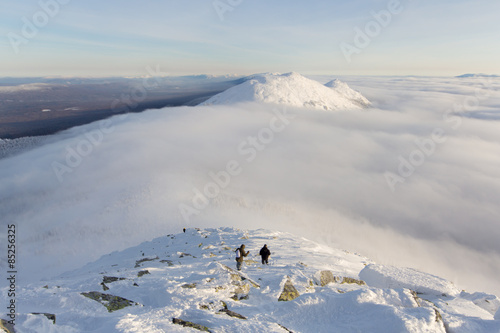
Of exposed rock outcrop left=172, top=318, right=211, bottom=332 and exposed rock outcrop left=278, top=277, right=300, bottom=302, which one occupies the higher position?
exposed rock outcrop left=172, top=318, right=211, bottom=332

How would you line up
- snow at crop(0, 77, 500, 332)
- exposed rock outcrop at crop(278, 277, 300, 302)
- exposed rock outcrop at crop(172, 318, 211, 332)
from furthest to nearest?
exposed rock outcrop at crop(278, 277, 300, 302) → snow at crop(0, 77, 500, 332) → exposed rock outcrop at crop(172, 318, 211, 332)

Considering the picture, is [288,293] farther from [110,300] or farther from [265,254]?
[110,300]

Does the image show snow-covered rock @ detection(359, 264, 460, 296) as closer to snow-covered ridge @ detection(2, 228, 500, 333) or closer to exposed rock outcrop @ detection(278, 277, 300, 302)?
snow-covered ridge @ detection(2, 228, 500, 333)

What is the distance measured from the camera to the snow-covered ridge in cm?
736

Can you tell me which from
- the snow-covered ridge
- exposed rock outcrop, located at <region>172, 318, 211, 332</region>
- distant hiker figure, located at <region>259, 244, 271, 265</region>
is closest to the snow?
the snow-covered ridge

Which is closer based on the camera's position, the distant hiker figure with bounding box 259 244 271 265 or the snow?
the snow

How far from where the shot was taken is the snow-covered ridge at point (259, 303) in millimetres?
7359

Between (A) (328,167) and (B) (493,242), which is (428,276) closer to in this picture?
(B) (493,242)

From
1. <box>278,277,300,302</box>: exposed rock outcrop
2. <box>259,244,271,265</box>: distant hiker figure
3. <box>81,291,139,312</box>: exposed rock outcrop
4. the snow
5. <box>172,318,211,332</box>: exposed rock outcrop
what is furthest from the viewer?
<box>259,244,271,265</box>: distant hiker figure

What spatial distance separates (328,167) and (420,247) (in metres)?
68.4

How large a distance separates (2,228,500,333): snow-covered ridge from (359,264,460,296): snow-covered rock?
0.16 feet

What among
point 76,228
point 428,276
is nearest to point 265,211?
point 76,228

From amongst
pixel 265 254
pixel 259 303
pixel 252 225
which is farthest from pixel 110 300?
pixel 252 225

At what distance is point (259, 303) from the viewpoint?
33.2ft
